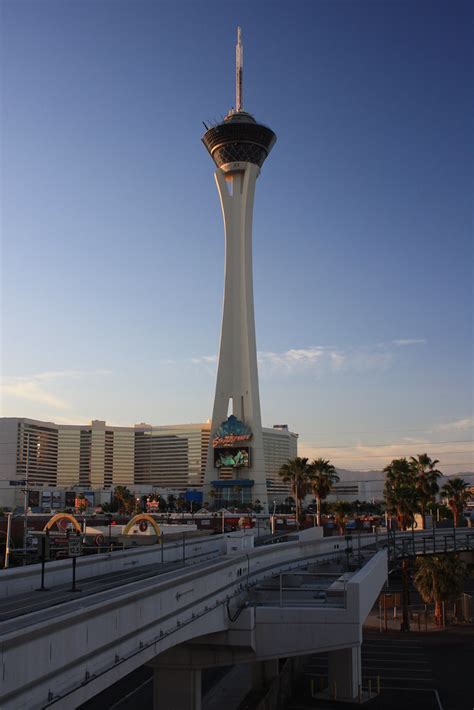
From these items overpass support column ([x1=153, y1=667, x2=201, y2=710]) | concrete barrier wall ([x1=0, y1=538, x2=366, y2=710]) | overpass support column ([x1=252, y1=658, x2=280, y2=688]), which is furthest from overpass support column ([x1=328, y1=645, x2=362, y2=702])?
concrete barrier wall ([x1=0, y1=538, x2=366, y2=710])

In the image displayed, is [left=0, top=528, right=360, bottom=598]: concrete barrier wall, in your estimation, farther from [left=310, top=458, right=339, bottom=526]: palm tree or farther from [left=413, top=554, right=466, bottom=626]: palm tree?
[left=310, top=458, right=339, bottom=526]: palm tree

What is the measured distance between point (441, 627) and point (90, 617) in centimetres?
5158

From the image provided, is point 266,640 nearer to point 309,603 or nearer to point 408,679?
point 309,603

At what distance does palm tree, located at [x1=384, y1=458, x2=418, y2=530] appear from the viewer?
279ft

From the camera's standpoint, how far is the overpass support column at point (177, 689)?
3198cm

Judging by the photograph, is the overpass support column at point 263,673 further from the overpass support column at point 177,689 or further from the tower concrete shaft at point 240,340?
the tower concrete shaft at point 240,340

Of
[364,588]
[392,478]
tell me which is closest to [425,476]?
[392,478]

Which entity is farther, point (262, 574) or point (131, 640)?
point (262, 574)

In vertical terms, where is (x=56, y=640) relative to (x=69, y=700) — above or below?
above

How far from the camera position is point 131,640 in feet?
72.0

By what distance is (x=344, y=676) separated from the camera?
129 feet

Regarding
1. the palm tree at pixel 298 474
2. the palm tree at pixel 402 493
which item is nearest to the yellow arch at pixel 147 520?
the palm tree at pixel 402 493

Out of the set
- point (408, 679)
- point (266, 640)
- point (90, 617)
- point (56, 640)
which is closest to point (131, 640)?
point (90, 617)

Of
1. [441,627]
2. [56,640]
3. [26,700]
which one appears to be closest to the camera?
[26,700]
